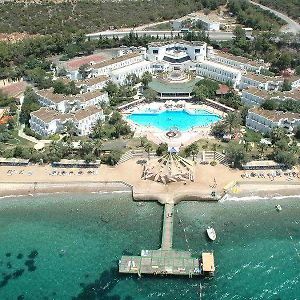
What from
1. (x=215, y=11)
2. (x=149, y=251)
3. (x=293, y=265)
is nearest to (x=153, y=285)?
(x=149, y=251)

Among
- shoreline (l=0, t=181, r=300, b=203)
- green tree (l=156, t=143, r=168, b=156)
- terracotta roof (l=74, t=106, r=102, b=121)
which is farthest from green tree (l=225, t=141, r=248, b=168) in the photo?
terracotta roof (l=74, t=106, r=102, b=121)

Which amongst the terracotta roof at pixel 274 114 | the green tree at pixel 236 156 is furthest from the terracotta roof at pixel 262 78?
the green tree at pixel 236 156

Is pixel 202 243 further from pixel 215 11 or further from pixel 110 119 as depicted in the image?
pixel 215 11

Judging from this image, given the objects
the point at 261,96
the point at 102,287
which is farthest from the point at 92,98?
the point at 102,287

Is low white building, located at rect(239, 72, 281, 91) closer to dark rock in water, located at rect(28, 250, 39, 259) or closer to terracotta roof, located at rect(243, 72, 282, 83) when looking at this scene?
terracotta roof, located at rect(243, 72, 282, 83)

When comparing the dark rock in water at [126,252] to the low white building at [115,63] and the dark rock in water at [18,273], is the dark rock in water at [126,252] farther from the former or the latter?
the low white building at [115,63]
